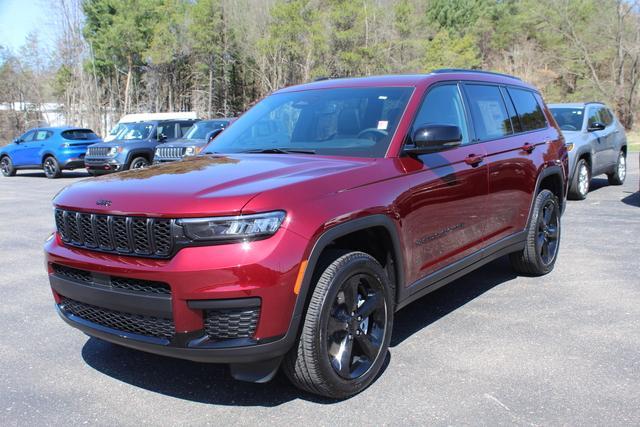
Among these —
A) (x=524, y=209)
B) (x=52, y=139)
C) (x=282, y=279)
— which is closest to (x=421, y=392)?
(x=282, y=279)

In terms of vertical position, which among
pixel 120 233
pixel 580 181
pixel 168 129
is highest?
pixel 168 129

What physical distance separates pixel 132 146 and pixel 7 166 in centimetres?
759

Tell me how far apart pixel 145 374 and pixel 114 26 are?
40.4 metres

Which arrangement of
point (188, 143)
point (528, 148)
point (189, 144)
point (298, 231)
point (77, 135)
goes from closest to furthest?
1. point (298, 231)
2. point (528, 148)
3. point (189, 144)
4. point (188, 143)
5. point (77, 135)

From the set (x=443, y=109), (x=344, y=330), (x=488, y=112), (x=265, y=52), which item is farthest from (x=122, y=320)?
(x=265, y=52)

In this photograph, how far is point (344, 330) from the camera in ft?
10.9

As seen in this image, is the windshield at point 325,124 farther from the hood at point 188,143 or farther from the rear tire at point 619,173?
the hood at point 188,143

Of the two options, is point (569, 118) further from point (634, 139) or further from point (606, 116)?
point (634, 139)

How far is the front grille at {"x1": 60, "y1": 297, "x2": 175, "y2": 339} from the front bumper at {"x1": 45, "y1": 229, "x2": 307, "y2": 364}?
0.07 ft

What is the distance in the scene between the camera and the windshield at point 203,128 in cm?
1594

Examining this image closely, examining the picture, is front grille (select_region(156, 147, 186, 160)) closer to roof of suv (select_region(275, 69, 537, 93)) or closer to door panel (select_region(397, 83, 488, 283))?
roof of suv (select_region(275, 69, 537, 93))

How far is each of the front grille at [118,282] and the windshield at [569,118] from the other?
9973 mm

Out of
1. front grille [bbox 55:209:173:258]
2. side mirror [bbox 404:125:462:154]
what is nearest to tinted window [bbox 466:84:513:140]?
side mirror [bbox 404:125:462:154]

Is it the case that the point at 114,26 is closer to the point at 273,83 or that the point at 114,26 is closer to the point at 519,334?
the point at 273,83
